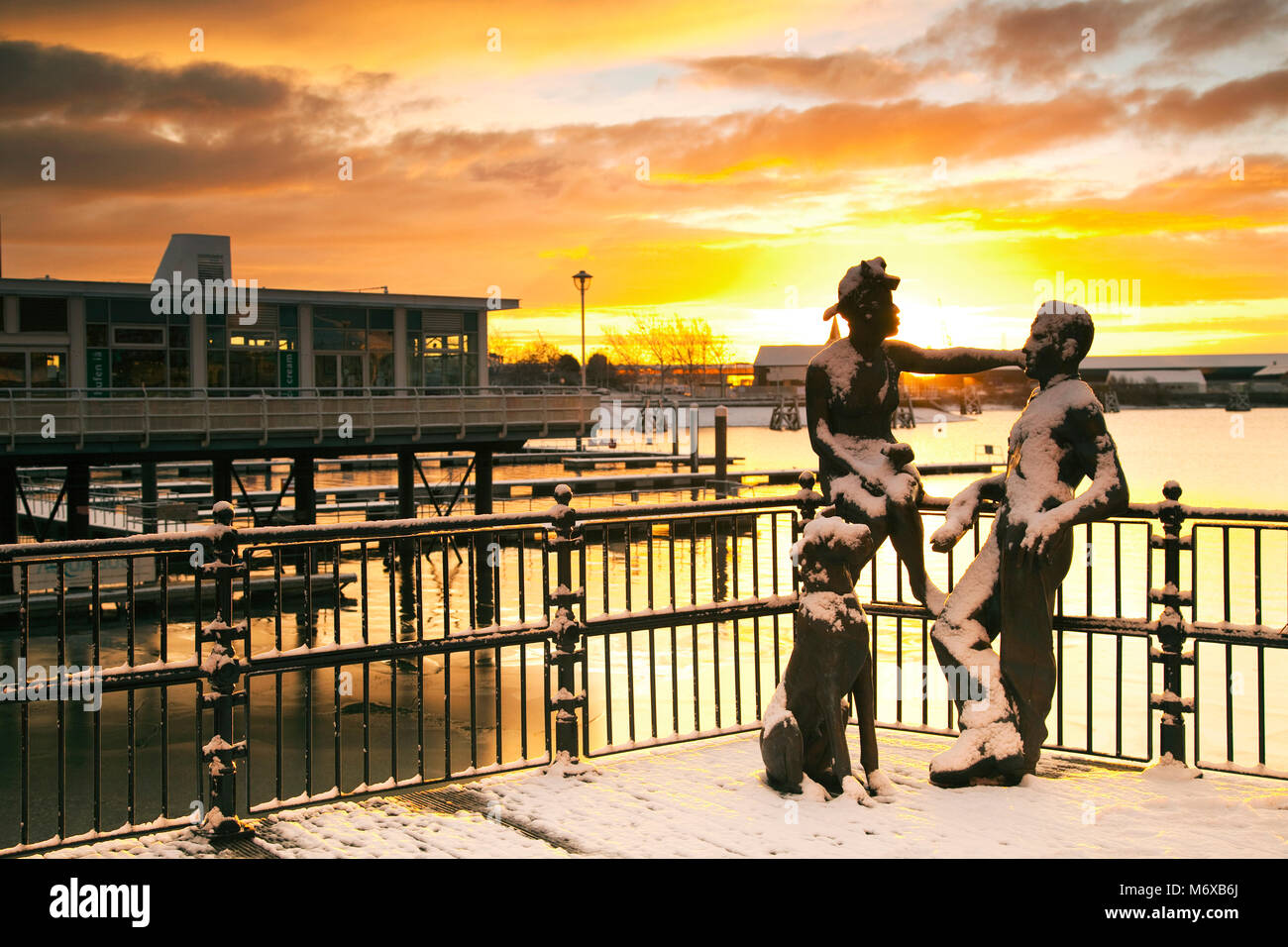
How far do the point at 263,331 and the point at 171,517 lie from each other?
372 inches

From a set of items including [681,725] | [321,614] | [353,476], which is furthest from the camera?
[353,476]

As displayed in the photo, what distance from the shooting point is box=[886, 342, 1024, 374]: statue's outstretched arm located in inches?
231

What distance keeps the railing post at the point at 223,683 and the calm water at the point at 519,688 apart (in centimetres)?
31

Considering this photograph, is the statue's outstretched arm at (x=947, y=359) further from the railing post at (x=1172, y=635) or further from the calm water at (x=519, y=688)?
the calm water at (x=519, y=688)

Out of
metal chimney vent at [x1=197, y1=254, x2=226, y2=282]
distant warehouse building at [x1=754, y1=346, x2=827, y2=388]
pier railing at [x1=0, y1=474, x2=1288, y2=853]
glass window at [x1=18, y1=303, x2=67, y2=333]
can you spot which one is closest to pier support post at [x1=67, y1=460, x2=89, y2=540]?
pier railing at [x1=0, y1=474, x2=1288, y2=853]

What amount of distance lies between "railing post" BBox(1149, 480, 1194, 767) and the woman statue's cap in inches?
69.0

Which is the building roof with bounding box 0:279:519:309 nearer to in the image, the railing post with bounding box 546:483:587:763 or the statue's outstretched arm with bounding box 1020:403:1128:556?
the railing post with bounding box 546:483:587:763

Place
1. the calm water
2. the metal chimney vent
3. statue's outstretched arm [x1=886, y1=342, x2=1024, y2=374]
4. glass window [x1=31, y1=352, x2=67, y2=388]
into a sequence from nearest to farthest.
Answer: statue's outstretched arm [x1=886, y1=342, x2=1024, y2=374] < the calm water < glass window [x1=31, y1=352, x2=67, y2=388] < the metal chimney vent

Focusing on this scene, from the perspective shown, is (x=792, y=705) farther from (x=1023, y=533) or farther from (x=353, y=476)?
(x=353, y=476)

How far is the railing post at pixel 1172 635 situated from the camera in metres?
5.72

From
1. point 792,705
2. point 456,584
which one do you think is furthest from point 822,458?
point 456,584

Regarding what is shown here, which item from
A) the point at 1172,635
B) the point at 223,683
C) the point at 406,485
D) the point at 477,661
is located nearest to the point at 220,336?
the point at 406,485

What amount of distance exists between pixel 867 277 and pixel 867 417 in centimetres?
70

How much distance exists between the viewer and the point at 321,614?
2472 cm
